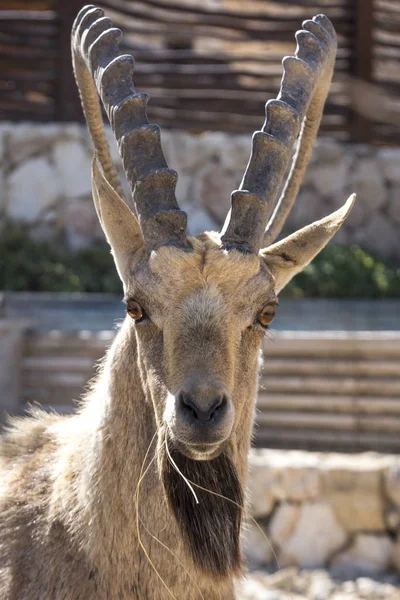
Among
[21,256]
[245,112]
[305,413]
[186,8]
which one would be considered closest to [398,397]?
[305,413]

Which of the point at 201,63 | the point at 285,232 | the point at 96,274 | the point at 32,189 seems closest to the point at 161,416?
the point at 96,274

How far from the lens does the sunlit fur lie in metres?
3.55

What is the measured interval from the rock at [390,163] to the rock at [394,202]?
0.11m

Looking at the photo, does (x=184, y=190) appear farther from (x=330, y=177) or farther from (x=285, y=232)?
(x=330, y=177)

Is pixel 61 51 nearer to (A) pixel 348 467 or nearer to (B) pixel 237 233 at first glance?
(A) pixel 348 467

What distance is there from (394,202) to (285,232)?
80.7 inches

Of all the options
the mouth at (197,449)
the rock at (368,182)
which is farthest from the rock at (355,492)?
the rock at (368,182)

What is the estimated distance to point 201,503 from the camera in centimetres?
358

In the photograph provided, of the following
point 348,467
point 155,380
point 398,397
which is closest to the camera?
point 155,380

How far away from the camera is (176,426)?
130 inches

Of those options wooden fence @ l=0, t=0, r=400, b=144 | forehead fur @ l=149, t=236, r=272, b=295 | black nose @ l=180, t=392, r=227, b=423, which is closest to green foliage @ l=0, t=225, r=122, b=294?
wooden fence @ l=0, t=0, r=400, b=144

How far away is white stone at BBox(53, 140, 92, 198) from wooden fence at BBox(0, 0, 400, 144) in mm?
450

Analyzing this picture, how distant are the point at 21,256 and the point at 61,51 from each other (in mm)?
3009

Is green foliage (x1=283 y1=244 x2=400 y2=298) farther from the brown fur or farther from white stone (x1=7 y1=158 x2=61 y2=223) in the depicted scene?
the brown fur
